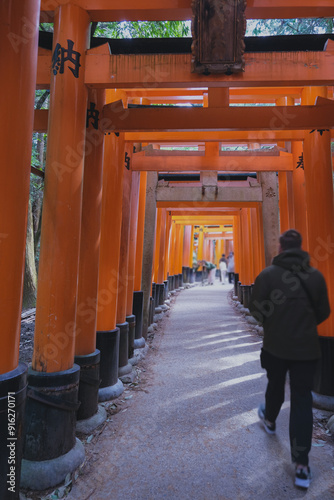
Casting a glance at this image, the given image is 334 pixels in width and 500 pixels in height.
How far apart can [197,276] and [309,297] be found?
1009 inches

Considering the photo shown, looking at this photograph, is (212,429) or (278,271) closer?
(278,271)

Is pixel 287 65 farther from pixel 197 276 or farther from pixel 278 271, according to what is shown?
pixel 197 276

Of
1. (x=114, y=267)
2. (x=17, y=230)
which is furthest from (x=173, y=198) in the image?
(x=17, y=230)

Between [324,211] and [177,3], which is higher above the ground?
[177,3]

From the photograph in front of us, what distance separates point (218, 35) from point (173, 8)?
508 mm

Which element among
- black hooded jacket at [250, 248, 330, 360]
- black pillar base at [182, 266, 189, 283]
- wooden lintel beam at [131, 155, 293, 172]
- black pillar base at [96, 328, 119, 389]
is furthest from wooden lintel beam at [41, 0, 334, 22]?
black pillar base at [182, 266, 189, 283]

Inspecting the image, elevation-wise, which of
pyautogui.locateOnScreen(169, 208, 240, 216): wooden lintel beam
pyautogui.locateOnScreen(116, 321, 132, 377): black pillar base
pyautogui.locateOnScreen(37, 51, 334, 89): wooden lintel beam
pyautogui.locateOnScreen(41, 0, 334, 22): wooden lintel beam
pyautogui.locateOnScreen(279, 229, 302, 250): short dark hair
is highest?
pyautogui.locateOnScreen(41, 0, 334, 22): wooden lintel beam

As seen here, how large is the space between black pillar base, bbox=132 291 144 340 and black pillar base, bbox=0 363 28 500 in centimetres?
418

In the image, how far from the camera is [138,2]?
2.82 meters

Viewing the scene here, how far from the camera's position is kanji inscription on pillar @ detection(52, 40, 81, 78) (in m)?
2.77

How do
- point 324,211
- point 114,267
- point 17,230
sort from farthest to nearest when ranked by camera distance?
point 114,267 → point 324,211 → point 17,230

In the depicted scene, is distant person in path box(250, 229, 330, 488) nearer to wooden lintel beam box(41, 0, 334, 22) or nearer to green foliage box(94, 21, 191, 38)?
wooden lintel beam box(41, 0, 334, 22)

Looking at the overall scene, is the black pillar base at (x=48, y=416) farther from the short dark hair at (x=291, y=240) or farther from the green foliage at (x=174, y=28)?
the green foliage at (x=174, y=28)

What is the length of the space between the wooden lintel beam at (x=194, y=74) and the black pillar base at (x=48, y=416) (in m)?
2.54
